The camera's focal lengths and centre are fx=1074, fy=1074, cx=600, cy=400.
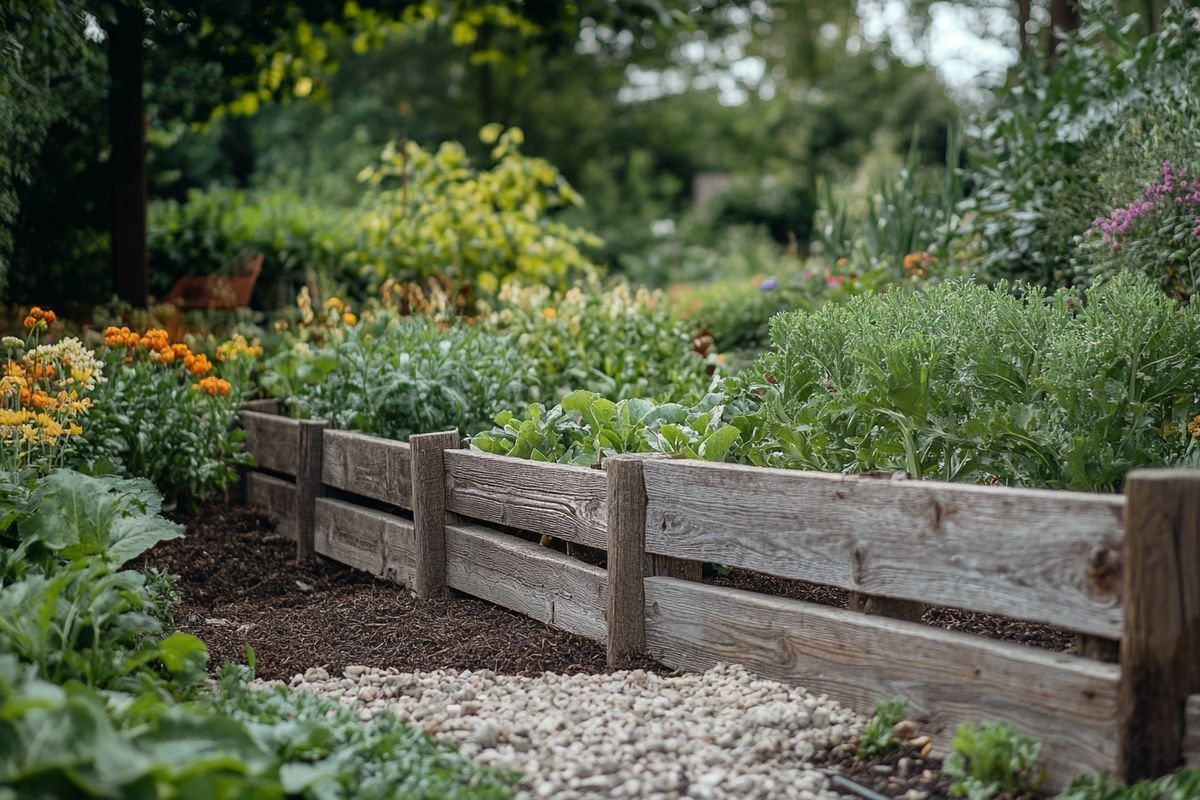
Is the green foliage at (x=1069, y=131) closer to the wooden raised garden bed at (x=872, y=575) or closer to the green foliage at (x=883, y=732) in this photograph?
the wooden raised garden bed at (x=872, y=575)

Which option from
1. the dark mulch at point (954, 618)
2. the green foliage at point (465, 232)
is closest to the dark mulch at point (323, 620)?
the dark mulch at point (954, 618)

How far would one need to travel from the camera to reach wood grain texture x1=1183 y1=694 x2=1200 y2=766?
7.17 feet

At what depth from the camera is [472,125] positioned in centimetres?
2112

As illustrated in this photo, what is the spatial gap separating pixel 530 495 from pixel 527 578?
0.99ft

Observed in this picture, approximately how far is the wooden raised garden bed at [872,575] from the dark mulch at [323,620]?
0.12 m

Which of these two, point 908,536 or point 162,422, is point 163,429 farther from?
point 908,536

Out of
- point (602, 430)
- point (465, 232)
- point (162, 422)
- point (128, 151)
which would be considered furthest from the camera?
point (465, 232)

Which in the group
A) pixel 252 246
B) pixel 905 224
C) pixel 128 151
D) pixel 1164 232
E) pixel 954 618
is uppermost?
pixel 128 151

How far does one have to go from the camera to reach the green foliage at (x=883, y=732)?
265 cm

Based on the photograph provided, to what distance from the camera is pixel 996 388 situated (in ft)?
10.1

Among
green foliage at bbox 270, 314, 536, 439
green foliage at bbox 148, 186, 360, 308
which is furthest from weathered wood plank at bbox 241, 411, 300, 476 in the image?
green foliage at bbox 148, 186, 360, 308

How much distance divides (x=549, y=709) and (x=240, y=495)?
331cm

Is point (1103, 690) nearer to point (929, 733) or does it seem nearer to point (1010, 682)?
point (1010, 682)

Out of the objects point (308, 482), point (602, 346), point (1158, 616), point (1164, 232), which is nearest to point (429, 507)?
point (308, 482)
